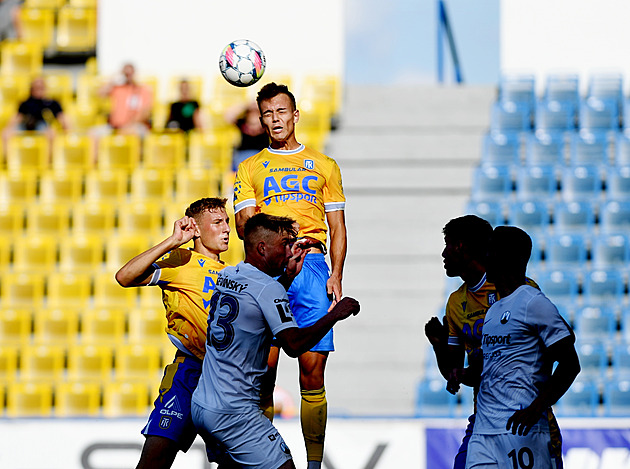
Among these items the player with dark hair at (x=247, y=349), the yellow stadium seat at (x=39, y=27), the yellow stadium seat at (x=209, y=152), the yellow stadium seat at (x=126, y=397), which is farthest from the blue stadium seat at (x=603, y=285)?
the yellow stadium seat at (x=39, y=27)

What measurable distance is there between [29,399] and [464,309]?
244 inches

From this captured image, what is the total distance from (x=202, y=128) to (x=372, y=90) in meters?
2.57

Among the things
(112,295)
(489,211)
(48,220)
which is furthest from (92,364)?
(489,211)

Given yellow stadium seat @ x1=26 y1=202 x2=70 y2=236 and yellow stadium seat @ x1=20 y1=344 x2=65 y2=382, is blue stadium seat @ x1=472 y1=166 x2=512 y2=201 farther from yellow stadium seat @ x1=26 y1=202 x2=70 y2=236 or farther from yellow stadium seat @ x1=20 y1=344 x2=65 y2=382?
yellow stadium seat @ x1=20 y1=344 x2=65 y2=382

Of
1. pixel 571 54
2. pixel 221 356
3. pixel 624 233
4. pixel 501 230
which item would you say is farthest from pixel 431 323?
pixel 571 54

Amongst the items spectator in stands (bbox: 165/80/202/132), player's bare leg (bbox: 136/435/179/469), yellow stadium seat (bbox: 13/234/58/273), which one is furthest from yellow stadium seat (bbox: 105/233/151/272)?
player's bare leg (bbox: 136/435/179/469)

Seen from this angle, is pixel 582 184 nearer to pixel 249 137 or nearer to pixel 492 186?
pixel 492 186

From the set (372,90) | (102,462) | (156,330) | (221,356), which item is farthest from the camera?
(372,90)

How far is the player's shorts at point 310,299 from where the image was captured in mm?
5512

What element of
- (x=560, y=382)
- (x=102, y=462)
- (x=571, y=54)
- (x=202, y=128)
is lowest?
(x=102, y=462)

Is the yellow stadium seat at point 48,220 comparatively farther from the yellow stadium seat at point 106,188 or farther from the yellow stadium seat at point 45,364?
the yellow stadium seat at point 45,364

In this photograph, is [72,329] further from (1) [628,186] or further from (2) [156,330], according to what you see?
(1) [628,186]

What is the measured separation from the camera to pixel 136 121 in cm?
1293

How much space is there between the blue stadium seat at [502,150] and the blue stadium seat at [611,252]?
173 cm
